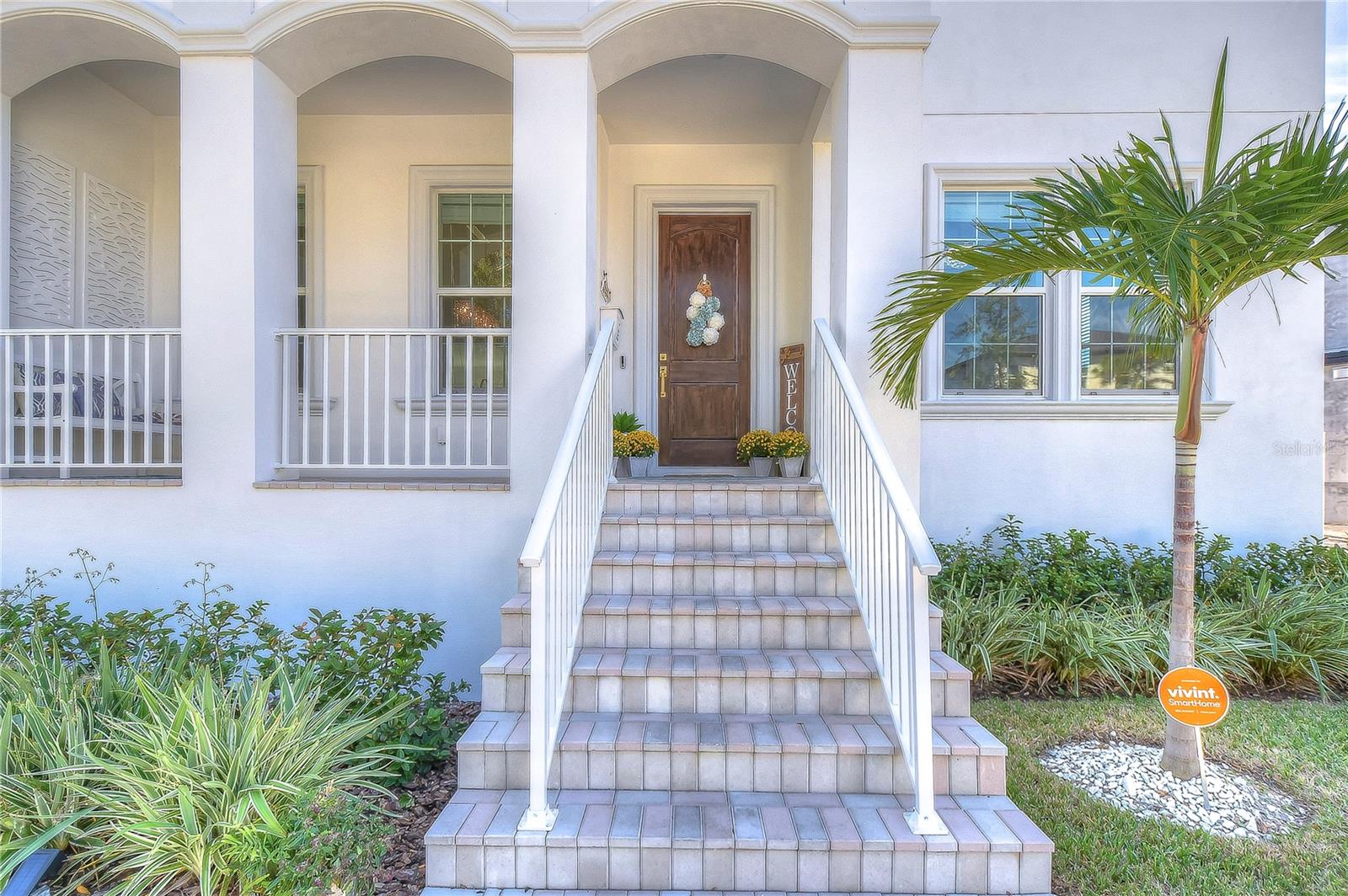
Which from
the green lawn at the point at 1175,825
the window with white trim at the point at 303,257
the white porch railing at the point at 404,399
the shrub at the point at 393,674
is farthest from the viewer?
the window with white trim at the point at 303,257

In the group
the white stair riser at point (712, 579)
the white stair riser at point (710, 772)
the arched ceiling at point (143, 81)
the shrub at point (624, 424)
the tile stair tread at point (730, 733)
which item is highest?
the arched ceiling at point (143, 81)

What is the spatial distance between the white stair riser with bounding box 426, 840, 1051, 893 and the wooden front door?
3809 millimetres

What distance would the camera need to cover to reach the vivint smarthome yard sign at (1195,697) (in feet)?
7.89

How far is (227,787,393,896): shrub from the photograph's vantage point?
1890mm

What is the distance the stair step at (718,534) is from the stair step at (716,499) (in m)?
0.17

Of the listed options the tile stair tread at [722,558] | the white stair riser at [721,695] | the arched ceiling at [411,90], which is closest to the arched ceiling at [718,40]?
the arched ceiling at [411,90]

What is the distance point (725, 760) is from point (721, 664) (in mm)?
417

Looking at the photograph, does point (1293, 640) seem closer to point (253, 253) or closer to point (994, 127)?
point (994, 127)

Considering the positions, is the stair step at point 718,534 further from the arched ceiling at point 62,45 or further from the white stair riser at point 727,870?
the arched ceiling at point 62,45

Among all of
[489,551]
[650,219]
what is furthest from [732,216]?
[489,551]

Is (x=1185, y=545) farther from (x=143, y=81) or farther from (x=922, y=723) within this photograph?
(x=143, y=81)

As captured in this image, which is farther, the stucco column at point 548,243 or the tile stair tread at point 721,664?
the stucco column at point 548,243

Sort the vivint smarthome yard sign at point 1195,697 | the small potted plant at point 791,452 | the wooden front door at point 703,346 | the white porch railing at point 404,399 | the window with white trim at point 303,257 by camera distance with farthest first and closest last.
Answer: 1. the wooden front door at point 703,346
2. the window with white trim at point 303,257
3. the white porch railing at point 404,399
4. the small potted plant at point 791,452
5. the vivint smarthome yard sign at point 1195,697

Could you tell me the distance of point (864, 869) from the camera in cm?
205
